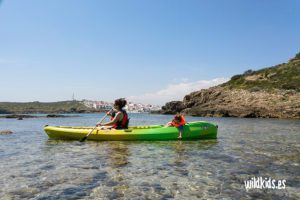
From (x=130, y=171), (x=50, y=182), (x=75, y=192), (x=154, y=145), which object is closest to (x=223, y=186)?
(x=130, y=171)

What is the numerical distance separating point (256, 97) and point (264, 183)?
5583 centimetres

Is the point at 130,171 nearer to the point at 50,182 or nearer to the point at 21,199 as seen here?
the point at 50,182

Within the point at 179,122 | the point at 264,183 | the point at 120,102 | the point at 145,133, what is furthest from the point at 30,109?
the point at 264,183

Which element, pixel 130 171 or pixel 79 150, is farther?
pixel 79 150

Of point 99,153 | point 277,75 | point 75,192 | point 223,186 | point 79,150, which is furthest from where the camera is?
point 277,75

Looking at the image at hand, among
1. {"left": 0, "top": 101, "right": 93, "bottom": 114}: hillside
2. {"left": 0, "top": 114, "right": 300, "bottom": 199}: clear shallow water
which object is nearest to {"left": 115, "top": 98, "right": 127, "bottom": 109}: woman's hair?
{"left": 0, "top": 114, "right": 300, "bottom": 199}: clear shallow water

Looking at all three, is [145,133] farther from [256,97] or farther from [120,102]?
[256,97]

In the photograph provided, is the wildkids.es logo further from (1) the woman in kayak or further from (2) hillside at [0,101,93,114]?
(2) hillside at [0,101,93,114]

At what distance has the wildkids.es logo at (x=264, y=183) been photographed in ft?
23.8

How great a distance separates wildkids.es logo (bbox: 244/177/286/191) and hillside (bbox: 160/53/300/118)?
4495cm

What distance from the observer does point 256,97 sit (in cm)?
5972

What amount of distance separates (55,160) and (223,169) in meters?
6.51

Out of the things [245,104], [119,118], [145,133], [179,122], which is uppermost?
[245,104]

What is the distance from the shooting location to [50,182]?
25.5ft
